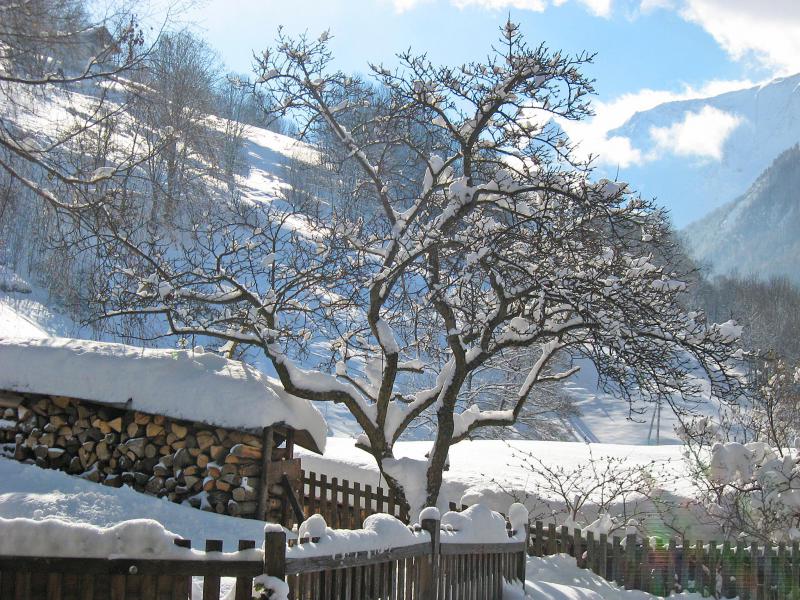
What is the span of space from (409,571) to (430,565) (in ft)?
1.09

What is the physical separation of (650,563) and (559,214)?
A: 464 cm

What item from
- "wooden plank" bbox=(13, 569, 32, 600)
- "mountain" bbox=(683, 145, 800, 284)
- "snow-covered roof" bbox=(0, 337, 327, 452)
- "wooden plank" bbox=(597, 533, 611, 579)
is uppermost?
"mountain" bbox=(683, 145, 800, 284)

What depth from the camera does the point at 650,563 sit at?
10078mm

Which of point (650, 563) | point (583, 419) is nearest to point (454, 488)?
point (650, 563)

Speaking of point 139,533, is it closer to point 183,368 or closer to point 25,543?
point 25,543

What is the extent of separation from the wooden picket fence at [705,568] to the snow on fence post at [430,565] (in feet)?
15.8

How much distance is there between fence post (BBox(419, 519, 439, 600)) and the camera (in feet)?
19.1

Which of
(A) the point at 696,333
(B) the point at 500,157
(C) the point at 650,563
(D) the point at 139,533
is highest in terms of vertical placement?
(B) the point at 500,157

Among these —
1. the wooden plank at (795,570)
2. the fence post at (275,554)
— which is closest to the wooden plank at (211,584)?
the fence post at (275,554)

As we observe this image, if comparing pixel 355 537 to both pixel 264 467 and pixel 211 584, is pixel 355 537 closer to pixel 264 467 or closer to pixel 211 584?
pixel 211 584

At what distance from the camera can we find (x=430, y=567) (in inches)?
232

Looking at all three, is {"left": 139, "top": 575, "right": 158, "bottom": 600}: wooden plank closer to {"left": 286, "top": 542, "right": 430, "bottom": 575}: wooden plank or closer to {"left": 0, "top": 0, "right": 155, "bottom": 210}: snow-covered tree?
{"left": 286, "top": 542, "right": 430, "bottom": 575}: wooden plank

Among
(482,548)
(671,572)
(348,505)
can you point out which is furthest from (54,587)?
(671,572)

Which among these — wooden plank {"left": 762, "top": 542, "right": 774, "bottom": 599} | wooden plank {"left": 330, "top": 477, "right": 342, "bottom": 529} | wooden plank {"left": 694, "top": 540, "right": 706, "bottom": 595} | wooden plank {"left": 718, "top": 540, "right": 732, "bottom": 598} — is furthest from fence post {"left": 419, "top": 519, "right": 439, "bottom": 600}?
wooden plank {"left": 762, "top": 542, "right": 774, "bottom": 599}
